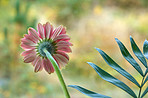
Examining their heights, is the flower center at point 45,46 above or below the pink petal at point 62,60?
above

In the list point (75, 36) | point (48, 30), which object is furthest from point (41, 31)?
point (75, 36)

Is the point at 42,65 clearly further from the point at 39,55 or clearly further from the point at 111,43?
the point at 111,43

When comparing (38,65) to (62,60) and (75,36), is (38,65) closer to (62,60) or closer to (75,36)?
(62,60)

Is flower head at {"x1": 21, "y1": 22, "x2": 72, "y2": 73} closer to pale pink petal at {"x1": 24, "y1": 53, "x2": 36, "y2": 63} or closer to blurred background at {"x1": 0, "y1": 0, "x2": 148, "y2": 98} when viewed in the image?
pale pink petal at {"x1": 24, "y1": 53, "x2": 36, "y2": 63}

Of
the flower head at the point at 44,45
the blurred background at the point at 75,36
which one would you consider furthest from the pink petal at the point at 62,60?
the blurred background at the point at 75,36

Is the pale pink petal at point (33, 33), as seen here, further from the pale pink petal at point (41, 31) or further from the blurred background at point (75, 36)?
the blurred background at point (75, 36)

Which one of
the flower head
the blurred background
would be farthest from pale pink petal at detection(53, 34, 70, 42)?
the blurred background
